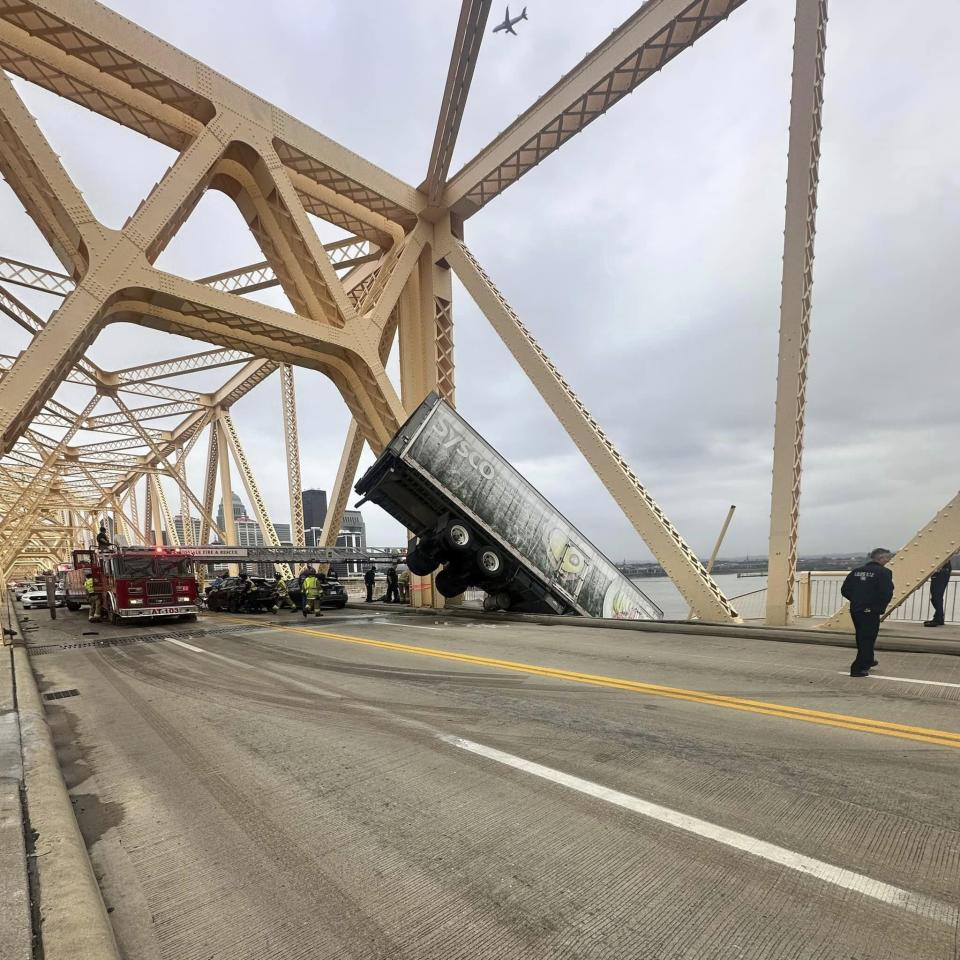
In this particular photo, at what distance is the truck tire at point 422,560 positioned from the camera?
1412 centimetres

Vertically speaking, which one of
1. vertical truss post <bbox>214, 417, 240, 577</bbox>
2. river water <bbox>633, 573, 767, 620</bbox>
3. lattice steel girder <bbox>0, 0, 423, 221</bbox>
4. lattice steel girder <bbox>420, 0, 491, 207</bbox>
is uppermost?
lattice steel girder <bbox>420, 0, 491, 207</bbox>

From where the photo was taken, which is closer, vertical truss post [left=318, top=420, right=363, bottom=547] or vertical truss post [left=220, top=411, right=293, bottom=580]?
vertical truss post [left=318, top=420, right=363, bottom=547]

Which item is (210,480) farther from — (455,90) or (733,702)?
(733,702)

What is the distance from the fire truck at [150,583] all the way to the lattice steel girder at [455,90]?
15476 mm

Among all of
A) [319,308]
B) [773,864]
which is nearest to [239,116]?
[319,308]

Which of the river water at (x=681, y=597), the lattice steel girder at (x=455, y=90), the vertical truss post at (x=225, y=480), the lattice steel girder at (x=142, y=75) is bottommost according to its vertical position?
the river water at (x=681, y=597)

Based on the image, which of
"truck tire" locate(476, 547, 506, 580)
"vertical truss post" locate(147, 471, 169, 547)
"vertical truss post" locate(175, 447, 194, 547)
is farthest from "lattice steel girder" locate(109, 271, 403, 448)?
"vertical truss post" locate(147, 471, 169, 547)

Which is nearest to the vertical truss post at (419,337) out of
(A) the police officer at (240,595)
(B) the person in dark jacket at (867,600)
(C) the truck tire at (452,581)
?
(C) the truck tire at (452,581)

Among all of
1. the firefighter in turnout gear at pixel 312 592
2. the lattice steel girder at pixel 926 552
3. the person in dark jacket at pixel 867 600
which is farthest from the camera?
the firefighter in turnout gear at pixel 312 592

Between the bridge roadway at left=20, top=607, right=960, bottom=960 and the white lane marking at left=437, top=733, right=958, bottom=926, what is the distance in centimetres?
1

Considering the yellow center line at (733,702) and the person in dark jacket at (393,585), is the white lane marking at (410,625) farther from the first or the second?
the person in dark jacket at (393,585)

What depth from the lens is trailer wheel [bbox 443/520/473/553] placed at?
12.8 m

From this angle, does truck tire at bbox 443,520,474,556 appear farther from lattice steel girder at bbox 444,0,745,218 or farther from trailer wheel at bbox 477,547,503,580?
lattice steel girder at bbox 444,0,745,218

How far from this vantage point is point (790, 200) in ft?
31.3
